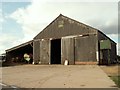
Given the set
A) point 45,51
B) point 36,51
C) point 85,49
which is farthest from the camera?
point 36,51

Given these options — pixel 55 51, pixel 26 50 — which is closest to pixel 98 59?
pixel 55 51

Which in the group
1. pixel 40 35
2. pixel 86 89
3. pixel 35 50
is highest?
pixel 40 35

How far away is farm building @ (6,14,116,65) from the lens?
92.3ft

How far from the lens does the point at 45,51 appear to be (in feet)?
112

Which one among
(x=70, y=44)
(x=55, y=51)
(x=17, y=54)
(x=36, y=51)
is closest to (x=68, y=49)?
(x=70, y=44)

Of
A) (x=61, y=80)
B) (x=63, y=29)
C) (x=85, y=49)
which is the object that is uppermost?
(x=63, y=29)

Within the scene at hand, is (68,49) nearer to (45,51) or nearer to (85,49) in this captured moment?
(85,49)

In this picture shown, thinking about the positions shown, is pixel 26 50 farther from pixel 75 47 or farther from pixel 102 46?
pixel 102 46

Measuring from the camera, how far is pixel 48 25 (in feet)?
112

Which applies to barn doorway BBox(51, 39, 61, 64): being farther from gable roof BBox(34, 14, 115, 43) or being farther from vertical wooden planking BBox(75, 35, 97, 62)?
vertical wooden planking BBox(75, 35, 97, 62)

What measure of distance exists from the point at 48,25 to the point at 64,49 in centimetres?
491

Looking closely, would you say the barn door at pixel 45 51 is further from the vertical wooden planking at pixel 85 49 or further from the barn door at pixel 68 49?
the vertical wooden planking at pixel 85 49

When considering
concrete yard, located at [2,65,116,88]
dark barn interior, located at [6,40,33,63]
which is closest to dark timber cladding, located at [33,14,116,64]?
dark barn interior, located at [6,40,33,63]

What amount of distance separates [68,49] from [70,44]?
773mm
